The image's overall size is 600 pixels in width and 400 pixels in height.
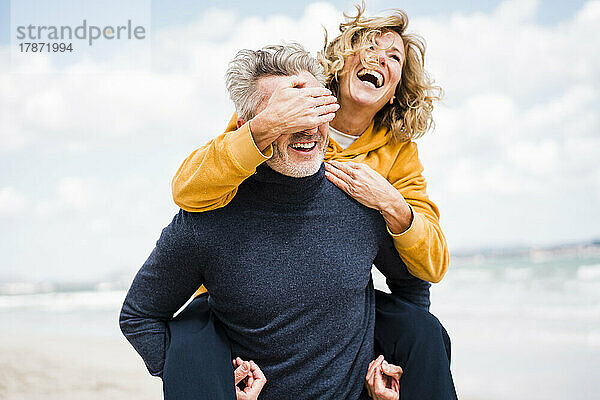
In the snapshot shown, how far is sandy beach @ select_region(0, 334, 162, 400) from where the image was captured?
176 inches

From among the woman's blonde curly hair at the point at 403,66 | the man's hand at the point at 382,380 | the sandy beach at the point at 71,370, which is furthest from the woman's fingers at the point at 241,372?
the sandy beach at the point at 71,370

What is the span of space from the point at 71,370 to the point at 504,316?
4.47m

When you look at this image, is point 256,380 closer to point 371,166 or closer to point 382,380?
point 382,380

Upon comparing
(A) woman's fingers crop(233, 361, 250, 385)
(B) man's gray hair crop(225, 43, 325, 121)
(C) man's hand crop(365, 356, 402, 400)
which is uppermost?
(B) man's gray hair crop(225, 43, 325, 121)

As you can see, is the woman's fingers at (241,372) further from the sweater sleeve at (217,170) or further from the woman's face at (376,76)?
the woman's face at (376,76)

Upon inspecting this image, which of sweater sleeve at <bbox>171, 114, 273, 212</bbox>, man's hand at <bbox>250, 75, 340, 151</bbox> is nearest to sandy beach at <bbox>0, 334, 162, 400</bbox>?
sweater sleeve at <bbox>171, 114, 273, 212</bbox>

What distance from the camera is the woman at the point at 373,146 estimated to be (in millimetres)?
1390

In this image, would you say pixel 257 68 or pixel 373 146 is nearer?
pixel 257 68

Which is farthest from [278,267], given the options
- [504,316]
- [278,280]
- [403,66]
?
[504,316]

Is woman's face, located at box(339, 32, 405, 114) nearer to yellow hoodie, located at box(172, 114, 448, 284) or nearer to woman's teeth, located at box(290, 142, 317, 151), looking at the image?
yellow hoodie, located at box(172, 114, 448, 284)

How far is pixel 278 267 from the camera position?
1.57 m

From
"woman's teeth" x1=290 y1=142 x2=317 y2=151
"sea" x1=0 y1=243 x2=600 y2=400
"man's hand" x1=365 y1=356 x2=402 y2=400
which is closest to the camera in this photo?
"woman's teeth" x1=290 y1=142 x2=317 y2=151

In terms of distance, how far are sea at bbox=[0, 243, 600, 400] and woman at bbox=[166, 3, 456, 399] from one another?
9.16 ft

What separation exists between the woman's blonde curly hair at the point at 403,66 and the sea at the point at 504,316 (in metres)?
2.80
